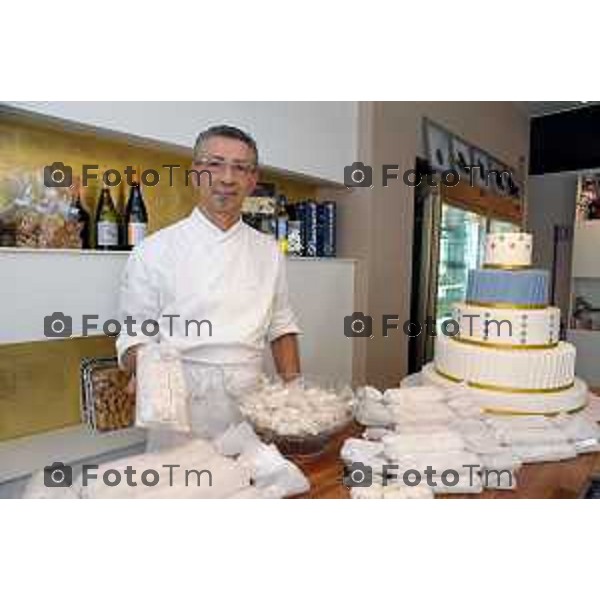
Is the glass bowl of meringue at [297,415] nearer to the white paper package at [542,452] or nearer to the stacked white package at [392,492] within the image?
the stacked white package at [392,492]

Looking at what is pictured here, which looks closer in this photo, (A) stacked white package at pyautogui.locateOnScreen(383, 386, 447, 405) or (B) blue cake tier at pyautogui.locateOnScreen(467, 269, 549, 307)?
(A) stacked white package at pyautogui.locateOnScreen(383, 386, 447, 405)

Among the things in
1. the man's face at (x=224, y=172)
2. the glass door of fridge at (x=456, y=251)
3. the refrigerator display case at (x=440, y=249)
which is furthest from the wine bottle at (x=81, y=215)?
the glass door of fridge at (x=456, y=251)

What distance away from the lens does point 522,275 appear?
99 centimetres

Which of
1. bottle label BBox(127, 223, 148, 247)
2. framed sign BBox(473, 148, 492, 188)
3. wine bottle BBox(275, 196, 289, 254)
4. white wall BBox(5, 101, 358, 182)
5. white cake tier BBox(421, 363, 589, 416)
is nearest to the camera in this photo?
white cake tier BBox(421, 363, 589, 416)

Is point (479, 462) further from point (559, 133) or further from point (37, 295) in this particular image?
point (559, 133)

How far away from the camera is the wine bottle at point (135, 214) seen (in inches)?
44.9

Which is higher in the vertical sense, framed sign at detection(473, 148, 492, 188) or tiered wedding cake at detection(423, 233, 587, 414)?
framed sign at detection(473, 148, 492, 188)

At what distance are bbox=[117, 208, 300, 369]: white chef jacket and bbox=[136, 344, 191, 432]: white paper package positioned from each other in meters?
0.21

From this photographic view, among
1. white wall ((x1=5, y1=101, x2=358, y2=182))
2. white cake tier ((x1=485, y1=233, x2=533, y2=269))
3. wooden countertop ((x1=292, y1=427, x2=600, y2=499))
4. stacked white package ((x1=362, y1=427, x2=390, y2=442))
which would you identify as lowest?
wooden countertop ((x1=292, y1=427, x2=600, y2=499))

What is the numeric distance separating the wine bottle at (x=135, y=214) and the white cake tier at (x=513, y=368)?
720mm

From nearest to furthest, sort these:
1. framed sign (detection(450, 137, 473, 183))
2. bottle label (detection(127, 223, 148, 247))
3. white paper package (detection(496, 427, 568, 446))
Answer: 1. white paper package (detection(496, 427, 568, 446))
2. bottle label (detection(127, 223, 148, 247))
3. framed sign (detection(450, 137, 473, 183))

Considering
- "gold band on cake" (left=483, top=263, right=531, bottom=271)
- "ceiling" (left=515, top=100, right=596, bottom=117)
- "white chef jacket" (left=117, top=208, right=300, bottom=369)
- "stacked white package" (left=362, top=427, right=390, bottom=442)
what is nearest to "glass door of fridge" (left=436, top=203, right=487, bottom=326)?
"ceiling" (left=515, top=100, right=596, bottom=117)

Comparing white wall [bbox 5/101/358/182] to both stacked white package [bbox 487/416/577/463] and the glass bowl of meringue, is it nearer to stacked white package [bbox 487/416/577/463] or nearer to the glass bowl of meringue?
the glass bowl of meringue

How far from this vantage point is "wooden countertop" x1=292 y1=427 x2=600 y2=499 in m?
0.64
